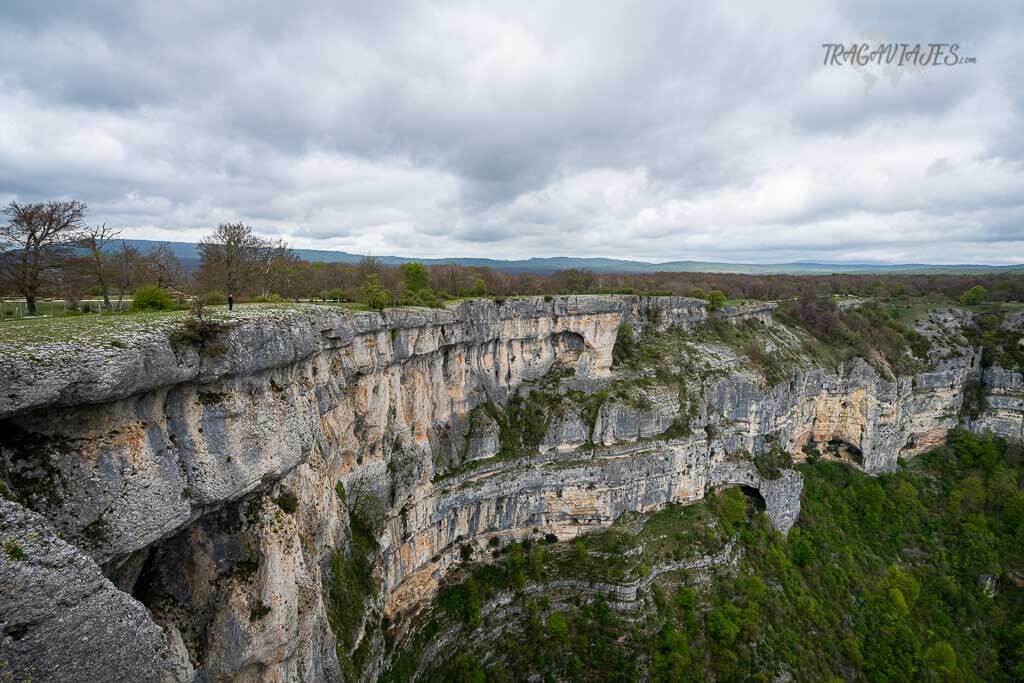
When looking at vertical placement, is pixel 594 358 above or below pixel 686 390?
above

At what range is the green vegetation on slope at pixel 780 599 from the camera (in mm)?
27859

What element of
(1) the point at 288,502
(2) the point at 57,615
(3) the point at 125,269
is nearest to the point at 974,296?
(1) the point at 288,502

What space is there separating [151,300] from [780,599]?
143 feet

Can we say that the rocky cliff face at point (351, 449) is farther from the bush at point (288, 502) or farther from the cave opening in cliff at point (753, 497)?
the cave opening in cliff at point (753, 497)

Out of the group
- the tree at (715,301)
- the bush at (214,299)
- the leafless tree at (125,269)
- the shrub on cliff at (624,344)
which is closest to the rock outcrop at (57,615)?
the bush at (214,299)

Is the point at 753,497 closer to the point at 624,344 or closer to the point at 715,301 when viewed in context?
the point at 624,344

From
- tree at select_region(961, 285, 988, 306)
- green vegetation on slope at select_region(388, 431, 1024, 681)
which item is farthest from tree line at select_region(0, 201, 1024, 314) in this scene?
tree at select_region(961, 285, 988, 306)

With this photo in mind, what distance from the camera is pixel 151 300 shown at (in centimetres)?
1722

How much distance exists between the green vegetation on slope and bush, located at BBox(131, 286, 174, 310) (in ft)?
68.0

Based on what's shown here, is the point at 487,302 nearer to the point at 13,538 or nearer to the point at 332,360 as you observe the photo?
the point at 332,360

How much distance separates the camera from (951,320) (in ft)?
188

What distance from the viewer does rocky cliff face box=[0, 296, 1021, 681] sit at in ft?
30.0

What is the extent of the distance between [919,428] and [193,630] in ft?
215

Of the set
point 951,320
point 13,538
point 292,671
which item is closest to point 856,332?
point 951,320
